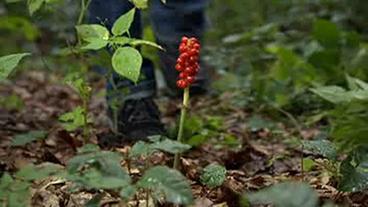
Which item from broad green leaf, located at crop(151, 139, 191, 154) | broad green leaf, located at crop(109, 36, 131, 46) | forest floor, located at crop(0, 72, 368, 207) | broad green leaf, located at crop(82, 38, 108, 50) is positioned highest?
broad green leaf, located at crop(109, 36, 131, 46)

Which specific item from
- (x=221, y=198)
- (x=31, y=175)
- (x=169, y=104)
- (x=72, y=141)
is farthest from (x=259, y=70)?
(x=31, y=175)

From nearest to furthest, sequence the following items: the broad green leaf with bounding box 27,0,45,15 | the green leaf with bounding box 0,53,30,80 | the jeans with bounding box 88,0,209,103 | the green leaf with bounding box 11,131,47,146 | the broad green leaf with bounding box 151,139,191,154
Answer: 1. the broad green leaf with bounding box 151,139,191,154
2. the green leaf with bounding box 0,53,30,80
3. the broad green leaf with bounding box 27,0,45,15
4. the green leaf with bounding box 11,131,47,146
5. the jeans with bounding box 88,0,209,103

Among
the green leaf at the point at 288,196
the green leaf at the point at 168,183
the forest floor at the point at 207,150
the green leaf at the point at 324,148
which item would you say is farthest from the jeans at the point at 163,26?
the green leaf at the point at 288,196

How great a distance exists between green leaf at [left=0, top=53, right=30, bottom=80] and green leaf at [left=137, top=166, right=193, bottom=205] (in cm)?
60

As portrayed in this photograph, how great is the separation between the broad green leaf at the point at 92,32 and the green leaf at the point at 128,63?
0.26 feet

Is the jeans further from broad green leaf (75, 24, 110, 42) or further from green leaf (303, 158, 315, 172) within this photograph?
green leaf (303, 158, 315, 172)

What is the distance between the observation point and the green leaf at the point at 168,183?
1413mm

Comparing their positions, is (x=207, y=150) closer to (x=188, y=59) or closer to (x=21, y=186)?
(x=188, y=59)

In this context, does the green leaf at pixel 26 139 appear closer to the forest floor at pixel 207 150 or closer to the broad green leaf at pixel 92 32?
the forest floor at pixel 207 150

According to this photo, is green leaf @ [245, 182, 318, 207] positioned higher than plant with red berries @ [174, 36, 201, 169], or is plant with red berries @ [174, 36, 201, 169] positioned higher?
plant with red berries @ [174, 36, 201, 169]

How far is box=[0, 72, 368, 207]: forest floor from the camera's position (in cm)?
189

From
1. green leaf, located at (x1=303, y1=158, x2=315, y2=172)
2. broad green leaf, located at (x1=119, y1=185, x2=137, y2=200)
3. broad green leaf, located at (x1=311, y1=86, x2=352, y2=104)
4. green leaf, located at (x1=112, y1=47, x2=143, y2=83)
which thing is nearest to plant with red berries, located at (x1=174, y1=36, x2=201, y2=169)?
green leaf, located at (x1=112, y1=47, x2=143, y2=83)

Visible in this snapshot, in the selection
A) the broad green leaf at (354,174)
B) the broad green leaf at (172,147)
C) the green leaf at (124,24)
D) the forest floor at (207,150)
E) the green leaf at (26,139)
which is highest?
the green leaf at (124,24)

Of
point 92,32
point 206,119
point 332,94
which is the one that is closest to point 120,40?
point 92,32
